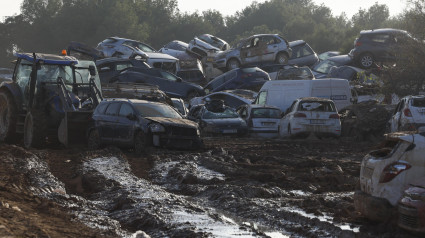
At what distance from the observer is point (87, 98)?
68.5 ft

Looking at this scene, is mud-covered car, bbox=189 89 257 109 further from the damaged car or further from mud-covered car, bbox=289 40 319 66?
mud-covered car, bbox=289 40 319 66

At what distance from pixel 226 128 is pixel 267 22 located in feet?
216

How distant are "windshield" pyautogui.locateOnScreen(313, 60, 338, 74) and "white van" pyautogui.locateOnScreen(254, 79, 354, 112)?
30.9ft

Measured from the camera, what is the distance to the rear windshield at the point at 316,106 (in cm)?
2362

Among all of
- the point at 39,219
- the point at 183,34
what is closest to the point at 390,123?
the point at 39,219

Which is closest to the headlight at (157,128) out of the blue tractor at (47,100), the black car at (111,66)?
the blue tractor at (47,100)

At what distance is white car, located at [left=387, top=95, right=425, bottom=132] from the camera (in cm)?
1969

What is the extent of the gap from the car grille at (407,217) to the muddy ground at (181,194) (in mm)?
279

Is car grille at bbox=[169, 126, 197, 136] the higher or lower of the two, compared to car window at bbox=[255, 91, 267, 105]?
lower

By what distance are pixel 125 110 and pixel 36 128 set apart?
2.36m

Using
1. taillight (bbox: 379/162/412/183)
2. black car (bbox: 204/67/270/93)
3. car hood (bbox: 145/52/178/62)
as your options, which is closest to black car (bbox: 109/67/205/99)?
black car (bbox: 204/67/270/93)

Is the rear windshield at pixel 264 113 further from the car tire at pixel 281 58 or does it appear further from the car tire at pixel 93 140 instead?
the car tire at pixel 281 58

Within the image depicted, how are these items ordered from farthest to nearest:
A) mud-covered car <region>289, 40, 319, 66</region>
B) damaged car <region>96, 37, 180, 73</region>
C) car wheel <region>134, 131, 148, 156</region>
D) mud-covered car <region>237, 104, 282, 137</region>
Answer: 1. mud-covered car <region>289, 40, 319, 66</region>
2. damaged car <region>96, 37, 180, 73</region>
3. mud-covered car <region>237, 104, 282, 137</region>
4. car wheel <region>134, 131, 148, 156</region>

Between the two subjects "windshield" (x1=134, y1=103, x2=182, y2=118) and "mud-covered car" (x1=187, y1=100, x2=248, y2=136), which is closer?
"windshield" (x1=134, y1=103, x2=182, y2=118)
